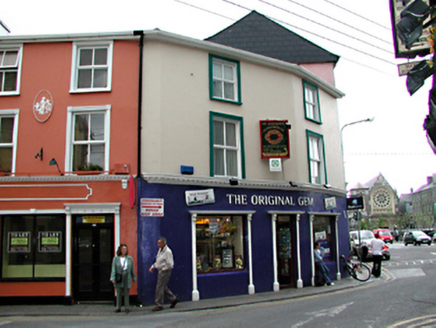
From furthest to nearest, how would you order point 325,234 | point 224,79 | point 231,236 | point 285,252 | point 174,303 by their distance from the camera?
point 325,234 → point 285,252 → point 224,79 → point 231,236 → point 174,303

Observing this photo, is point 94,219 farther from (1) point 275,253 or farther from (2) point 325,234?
(2) point 325,234

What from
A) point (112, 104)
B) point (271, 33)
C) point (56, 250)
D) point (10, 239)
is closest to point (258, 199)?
point (112, 104)

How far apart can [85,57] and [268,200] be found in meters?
8.00

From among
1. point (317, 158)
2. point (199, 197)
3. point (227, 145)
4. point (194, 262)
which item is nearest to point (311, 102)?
point (317, 158)

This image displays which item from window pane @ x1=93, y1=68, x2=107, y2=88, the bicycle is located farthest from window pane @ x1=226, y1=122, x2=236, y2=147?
the bicycle

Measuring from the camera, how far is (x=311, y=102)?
17406 mm

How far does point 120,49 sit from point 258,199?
6.94 meters

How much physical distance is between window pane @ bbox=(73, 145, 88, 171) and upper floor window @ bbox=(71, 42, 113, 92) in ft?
6.28

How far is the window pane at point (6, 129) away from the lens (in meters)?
13.2

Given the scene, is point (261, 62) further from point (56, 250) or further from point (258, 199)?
point (56, 250)

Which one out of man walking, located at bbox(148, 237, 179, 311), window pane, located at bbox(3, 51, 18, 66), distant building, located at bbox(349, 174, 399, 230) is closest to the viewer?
man walking, located at bbox(148, 237, 179, 311)

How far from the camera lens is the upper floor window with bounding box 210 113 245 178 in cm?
1418

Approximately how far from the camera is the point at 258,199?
573 inches

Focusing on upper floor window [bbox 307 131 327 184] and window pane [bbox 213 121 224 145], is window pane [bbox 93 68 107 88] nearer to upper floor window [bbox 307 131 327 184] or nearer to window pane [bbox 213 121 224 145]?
window pane [bbox 213 121 224 145]
